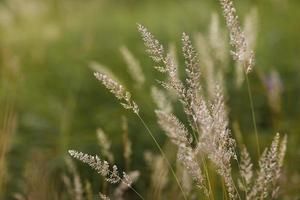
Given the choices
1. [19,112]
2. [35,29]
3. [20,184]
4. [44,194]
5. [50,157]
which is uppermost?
[35,29]

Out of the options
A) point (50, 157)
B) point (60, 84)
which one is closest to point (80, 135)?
point (50, 157)

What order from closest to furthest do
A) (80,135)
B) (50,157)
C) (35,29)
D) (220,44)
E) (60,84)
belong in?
(220,44)
(50,157)
(80,135)
(60,84)
(35,29)

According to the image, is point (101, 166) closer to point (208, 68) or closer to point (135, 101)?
point (208, 68)

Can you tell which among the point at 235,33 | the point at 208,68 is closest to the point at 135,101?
the point at 208,68

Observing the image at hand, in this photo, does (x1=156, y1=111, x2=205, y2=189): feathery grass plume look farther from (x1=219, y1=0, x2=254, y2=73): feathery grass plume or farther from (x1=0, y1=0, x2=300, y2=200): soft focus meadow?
(x1=219, y1=0, x2=254, y2=73): feathery grass plume

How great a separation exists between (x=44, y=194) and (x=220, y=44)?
1.04 meters

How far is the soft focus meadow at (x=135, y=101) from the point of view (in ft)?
6.70

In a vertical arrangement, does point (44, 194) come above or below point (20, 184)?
below

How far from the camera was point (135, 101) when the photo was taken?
390 centimetres

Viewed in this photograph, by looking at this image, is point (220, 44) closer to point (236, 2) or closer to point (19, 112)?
point (19, 112)

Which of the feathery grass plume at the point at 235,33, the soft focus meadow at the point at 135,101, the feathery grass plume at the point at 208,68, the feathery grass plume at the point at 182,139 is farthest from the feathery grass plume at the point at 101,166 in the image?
the feathery grass plume at the point at 208,68

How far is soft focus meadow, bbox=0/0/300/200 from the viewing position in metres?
2.04

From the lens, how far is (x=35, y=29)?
601cm

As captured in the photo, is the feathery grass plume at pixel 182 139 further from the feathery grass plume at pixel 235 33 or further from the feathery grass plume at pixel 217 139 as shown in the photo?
the feathery grass plume at pixel 235 33
